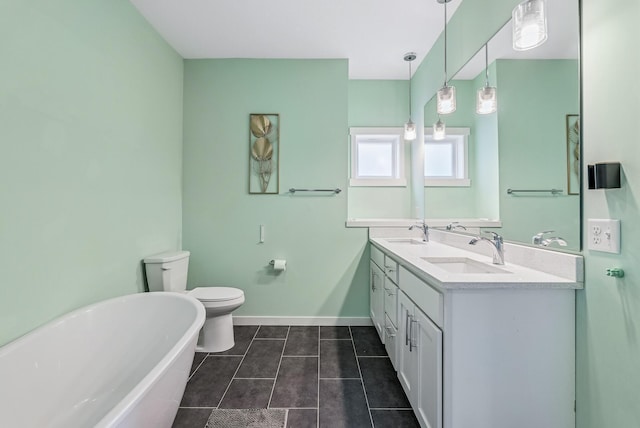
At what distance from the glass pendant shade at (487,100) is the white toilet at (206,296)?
85.1 inches

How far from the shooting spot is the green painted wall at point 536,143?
113 centimetres

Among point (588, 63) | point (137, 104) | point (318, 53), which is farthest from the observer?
point (318, 53)

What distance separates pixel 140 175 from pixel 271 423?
1.88 meters

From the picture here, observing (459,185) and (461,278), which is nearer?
(461,278)

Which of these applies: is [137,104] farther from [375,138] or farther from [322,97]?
[375,138]

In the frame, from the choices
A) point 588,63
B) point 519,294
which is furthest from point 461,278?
point 588,63

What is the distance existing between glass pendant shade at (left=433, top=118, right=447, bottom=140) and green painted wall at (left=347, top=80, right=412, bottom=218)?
69 centimetres

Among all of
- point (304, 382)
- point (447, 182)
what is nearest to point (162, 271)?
point (304, 382)

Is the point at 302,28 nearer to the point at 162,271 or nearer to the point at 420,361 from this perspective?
the point at 162,271

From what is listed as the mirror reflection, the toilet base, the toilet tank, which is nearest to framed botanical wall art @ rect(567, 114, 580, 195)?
the mirror reflection

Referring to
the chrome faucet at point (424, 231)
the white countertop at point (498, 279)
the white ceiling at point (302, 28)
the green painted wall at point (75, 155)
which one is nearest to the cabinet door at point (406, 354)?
the white countertop at point (498, 279)

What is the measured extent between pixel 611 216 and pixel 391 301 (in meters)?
1.20

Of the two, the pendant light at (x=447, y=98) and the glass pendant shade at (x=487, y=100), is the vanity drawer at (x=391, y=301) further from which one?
the pendant light at (x=447, y=98)

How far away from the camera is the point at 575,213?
1.10 metres
